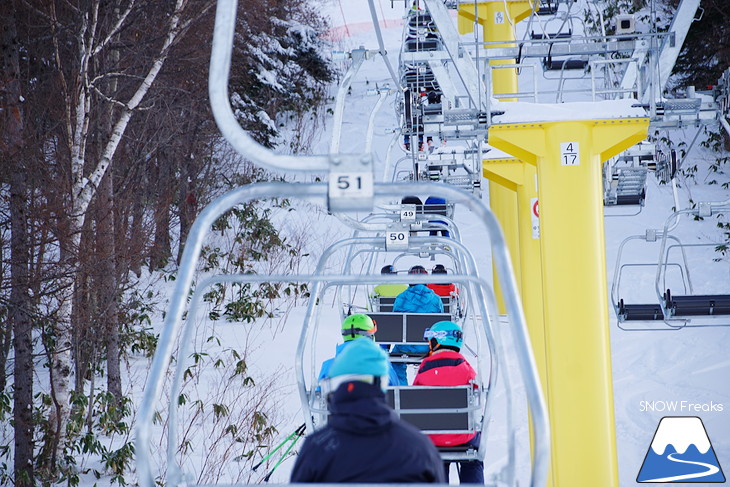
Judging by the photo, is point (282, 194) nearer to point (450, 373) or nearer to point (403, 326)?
point (450, 373)

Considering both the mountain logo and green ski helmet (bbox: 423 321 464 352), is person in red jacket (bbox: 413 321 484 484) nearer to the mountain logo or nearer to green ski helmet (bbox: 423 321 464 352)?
green ski helmet (bbox: 423 321 464 352)

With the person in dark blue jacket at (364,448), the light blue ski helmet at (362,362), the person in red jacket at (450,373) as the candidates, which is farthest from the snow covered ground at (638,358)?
the person in dark blue jacket at (364,448)

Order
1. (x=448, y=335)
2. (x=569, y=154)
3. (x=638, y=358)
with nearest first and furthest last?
(x=448, y=335)
(x=569, y=154)
(x=638, y=358)

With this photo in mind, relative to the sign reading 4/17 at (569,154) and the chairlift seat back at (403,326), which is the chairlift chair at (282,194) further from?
the sign reading 4/17 at (569,154)

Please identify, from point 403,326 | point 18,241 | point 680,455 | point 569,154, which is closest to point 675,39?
point 569,154

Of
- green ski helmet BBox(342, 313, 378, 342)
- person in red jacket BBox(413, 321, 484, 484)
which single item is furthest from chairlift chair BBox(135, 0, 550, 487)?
green ski helmet BBox(342, 313, 378, 342)

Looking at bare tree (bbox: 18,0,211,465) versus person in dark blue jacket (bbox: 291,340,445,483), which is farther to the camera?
bare tree (bbox: 18,0,211,465)
